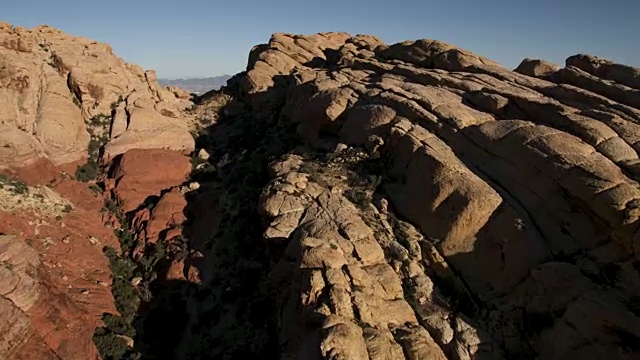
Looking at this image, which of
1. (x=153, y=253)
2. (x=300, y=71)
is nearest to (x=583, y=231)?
(x=153, y=253)

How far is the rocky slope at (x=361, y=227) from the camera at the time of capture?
18.8m

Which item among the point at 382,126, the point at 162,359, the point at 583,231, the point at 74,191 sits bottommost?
the point at 162,359

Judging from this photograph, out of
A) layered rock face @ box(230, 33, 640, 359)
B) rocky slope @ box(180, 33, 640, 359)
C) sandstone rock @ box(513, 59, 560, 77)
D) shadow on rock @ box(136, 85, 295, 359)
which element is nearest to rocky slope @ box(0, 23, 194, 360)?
shadow on rock @ box(136, 85, 295, 359)

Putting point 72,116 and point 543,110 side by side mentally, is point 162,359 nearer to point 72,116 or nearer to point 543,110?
point 72,116

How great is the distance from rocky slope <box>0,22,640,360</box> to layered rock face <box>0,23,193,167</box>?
0.35 metres

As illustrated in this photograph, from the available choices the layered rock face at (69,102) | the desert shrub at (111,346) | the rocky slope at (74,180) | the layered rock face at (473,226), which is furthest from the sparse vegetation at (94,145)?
the layered rock face at (473,226)

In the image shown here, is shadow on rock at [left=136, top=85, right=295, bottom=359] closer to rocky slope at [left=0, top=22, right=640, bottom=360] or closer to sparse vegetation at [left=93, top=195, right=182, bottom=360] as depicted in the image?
rocky slope at [left=0, top=22, right=640, bottom=360]

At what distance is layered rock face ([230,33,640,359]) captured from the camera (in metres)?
18.1

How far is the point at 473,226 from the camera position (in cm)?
2250

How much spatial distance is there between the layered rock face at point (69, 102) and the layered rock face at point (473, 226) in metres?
14.3

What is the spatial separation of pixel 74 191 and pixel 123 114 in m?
9.37

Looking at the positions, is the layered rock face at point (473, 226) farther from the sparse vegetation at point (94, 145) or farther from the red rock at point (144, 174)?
the sparse vegetation at point (94, 145)

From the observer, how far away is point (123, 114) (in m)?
38.7

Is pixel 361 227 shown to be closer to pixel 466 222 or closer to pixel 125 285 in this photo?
pixel 466 222
